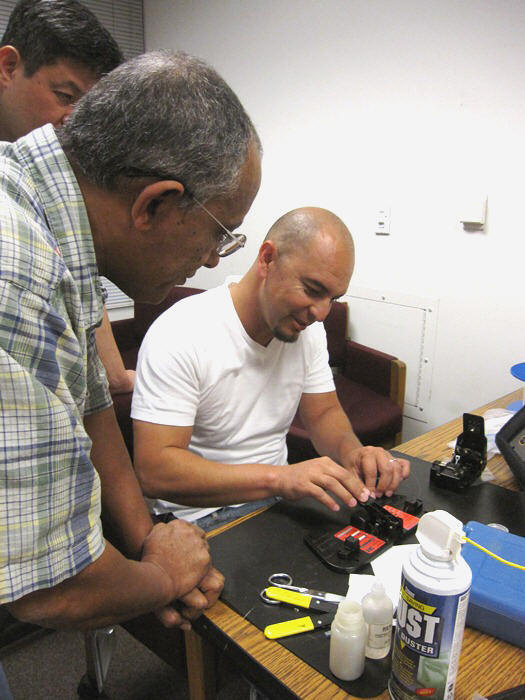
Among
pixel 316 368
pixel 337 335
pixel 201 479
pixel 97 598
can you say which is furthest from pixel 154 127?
pixel 337 335

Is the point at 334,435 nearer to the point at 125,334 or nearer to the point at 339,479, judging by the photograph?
the point at 339,479

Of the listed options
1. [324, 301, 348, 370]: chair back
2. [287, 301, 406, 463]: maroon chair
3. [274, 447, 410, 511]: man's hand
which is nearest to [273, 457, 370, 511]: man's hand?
[274, 447, 410, 511]: man's hand

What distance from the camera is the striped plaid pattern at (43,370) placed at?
1.75 feet

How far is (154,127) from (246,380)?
0.85 meters

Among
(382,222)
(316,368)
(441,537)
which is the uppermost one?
(382,222)

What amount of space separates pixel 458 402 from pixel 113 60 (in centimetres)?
225

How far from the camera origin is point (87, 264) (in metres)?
0.68

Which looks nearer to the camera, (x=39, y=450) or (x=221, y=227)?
(x=39, y=450)

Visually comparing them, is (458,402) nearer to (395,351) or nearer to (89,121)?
(395,351)

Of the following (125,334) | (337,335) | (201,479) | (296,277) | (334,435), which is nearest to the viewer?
(201,479)

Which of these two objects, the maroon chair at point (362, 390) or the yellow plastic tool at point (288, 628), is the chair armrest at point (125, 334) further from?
the yellow plastic tool at point (288, 628)

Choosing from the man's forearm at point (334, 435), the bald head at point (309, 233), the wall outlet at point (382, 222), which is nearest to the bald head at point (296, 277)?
the bald head at point (309, 233)

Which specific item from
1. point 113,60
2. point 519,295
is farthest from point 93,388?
point 519,295

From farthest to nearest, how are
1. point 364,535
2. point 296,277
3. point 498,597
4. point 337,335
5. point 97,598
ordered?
point 337,335
point 296,277
point 364,535
point 498,597
point 97,598
